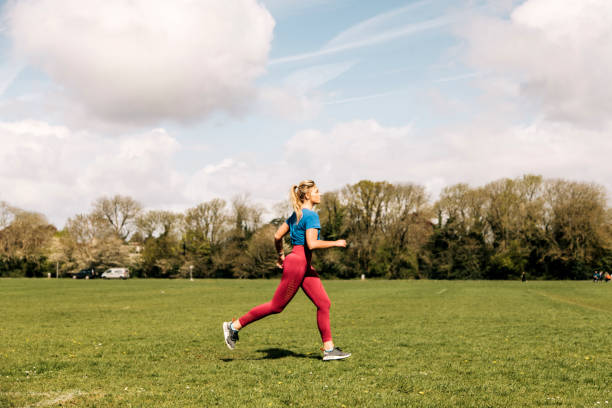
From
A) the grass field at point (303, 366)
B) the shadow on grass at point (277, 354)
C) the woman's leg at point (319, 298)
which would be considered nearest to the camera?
the grass field at point (303, 366)

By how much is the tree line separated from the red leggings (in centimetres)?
6555

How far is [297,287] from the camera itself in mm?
7387

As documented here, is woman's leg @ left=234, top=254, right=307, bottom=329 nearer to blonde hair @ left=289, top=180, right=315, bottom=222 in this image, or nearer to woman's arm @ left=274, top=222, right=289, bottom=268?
woman's arm @ left=274, top=222, right=289, bottom=268

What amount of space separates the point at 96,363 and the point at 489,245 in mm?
69994

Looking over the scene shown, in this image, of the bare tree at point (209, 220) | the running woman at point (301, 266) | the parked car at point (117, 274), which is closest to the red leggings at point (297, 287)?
the running woman at point (301, 266)

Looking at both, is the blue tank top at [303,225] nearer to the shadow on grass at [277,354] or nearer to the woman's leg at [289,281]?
the woman's leg at [289,281]

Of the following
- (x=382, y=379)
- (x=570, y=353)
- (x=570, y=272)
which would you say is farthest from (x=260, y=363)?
(x=570, y=272)

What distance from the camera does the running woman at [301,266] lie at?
23.8 feet

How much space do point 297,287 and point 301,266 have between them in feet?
1.15

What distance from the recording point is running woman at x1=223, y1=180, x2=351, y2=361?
7.24 m

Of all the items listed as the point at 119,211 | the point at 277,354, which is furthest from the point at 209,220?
the point at 277,354

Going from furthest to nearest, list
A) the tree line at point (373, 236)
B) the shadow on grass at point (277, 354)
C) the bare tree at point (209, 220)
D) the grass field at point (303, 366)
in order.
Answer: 1. the bare tree at point (209, 220)
2. the tree line at point (373, 236)
3. the shadow on grass at point (277, 354)
4. the grass field at point (303, 366)

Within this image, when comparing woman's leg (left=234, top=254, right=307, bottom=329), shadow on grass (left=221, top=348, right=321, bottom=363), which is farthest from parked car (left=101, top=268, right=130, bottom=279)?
woman's leg (left=234, top=254, right=307, bottom=329)

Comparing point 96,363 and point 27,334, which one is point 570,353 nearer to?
point 96,363
